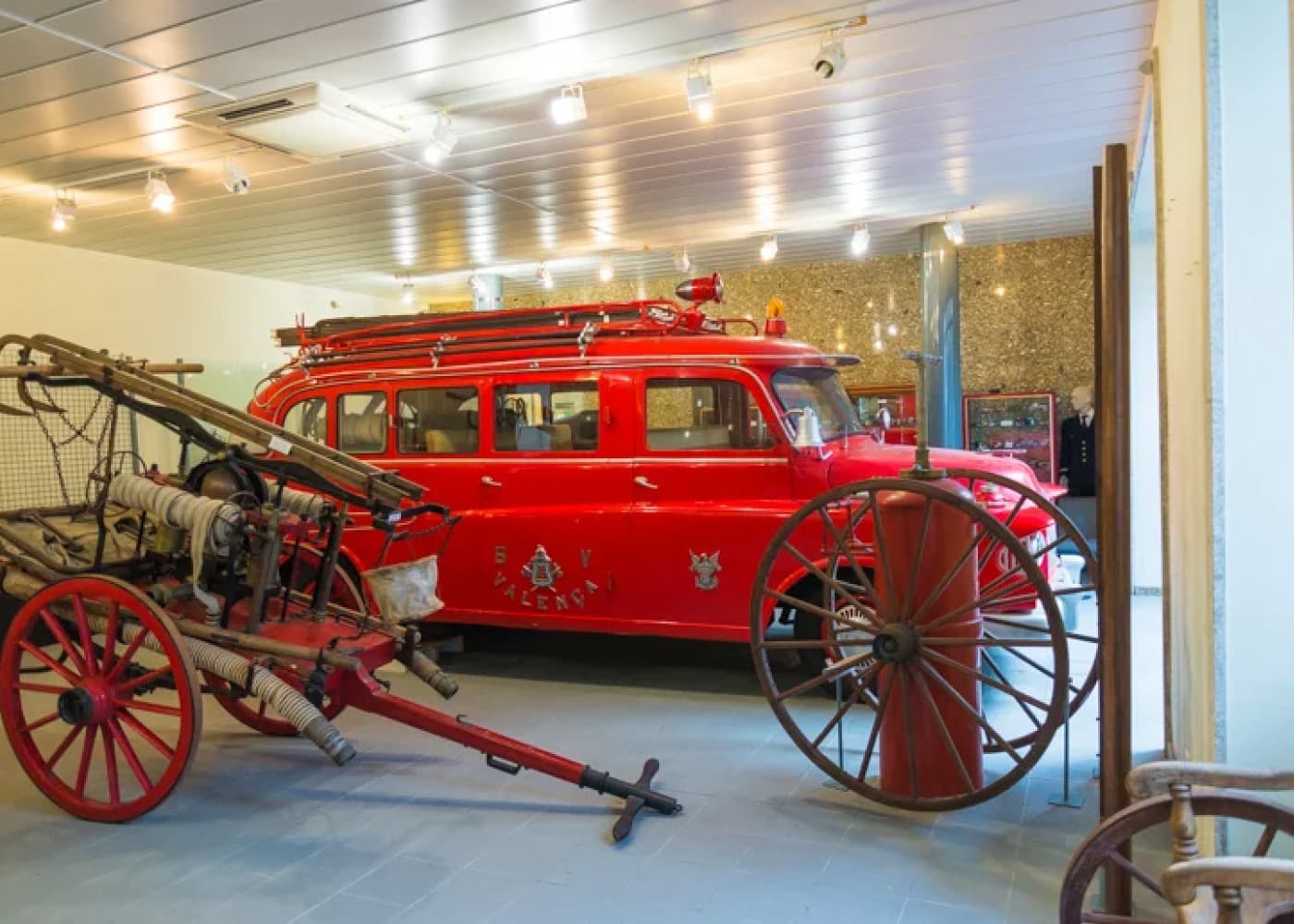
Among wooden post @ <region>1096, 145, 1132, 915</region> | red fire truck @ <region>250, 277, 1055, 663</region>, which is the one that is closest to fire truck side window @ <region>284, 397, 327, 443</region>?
red fire truck @ <region>250, 277, 1055, 663</region>

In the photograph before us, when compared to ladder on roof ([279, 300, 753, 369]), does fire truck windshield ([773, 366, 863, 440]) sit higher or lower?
lower

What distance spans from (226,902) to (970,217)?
724 cm

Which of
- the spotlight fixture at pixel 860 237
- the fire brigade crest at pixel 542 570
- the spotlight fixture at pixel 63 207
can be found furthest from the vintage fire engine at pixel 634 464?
the spotlight fixture at pixel 860 237

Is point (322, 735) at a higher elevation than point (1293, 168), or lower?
lower

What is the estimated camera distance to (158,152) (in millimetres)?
5664

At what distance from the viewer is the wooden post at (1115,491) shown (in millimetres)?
2523

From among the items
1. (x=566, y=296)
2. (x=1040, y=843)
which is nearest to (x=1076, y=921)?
(x=1040, y=843)

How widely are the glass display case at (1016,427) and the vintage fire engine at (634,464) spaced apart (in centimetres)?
307

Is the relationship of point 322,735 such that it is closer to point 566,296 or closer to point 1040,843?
point 1040,843

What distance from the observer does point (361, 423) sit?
648 centimetres

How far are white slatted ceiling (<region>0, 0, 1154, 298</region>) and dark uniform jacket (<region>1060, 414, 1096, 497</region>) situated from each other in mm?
1848

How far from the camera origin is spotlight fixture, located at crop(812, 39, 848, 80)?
4090 mm

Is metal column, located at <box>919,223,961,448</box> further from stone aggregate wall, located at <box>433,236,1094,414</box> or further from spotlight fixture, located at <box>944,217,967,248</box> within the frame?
stone aggregate wall, located at <box>433,236,1094,414</box>

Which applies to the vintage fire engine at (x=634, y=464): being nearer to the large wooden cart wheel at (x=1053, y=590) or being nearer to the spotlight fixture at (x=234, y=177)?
the large wooden cart wheel at (x=1053, y=590)
